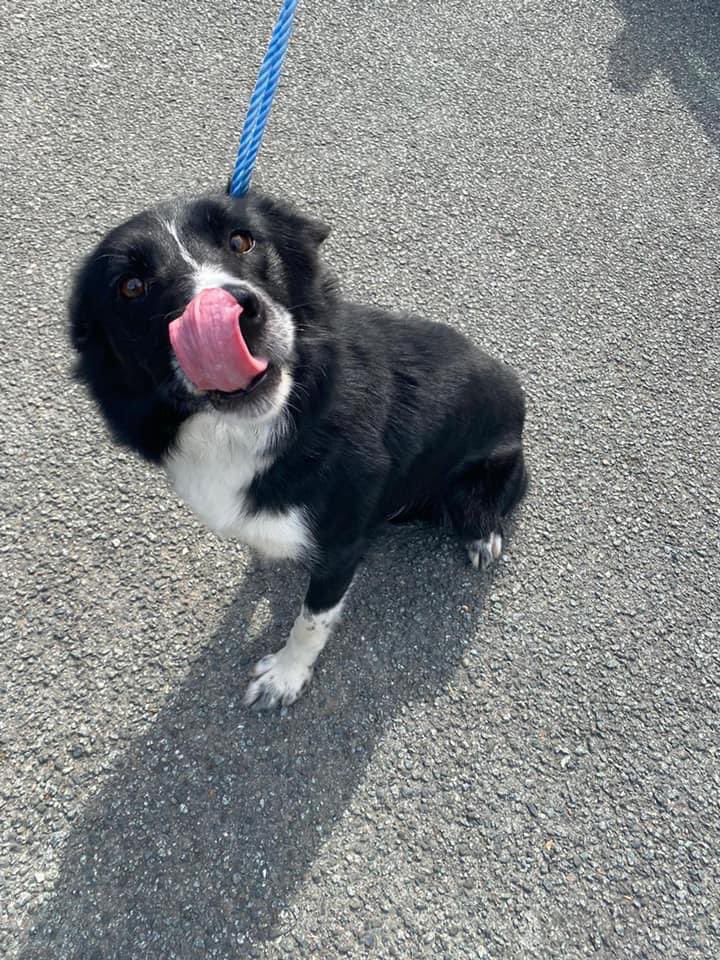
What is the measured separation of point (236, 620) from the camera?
2580mm

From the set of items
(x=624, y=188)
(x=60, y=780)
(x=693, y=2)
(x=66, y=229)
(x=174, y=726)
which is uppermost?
(x=693, y=2)

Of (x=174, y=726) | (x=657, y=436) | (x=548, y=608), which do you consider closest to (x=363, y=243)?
(x=657, y=436)

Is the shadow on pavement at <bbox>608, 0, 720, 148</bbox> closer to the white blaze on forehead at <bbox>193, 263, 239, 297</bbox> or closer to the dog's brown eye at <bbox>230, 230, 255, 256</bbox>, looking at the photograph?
the dog's brown eye at <bbox>230, 230, 255, 256</bbox>

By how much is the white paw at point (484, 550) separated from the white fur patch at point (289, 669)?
636 millimetres

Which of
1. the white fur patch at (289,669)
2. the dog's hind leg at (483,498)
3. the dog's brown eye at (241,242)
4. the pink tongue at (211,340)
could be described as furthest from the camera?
the dog's hind leg at (483,498)

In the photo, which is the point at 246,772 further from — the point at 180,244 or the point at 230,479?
the point at 180,244

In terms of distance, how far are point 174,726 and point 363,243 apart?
2.47 meters

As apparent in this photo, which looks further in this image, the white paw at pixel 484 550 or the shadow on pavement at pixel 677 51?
the shadow on pavement at pixel 677 51

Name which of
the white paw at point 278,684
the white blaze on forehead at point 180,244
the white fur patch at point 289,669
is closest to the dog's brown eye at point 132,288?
the white blaze on forehead at point 180,244

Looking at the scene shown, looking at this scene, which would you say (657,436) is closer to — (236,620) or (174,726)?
(236,620)

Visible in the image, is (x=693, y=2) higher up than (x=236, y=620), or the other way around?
(x=693, y=2)

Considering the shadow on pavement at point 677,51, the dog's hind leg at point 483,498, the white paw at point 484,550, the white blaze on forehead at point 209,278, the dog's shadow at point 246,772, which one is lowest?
the dog's shadow at point 246,772

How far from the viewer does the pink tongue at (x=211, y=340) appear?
4.90 ft

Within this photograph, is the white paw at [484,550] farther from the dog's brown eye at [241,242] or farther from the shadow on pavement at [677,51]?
the shadow on pavement at [677,51]
